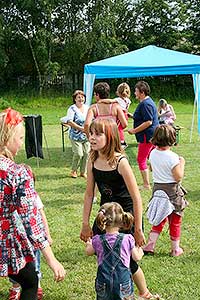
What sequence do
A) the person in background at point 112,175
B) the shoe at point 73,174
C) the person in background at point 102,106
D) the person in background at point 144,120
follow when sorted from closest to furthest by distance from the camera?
the person in background at point 112,175 < the person in background at point 102,106 < the person in background at point 144,120 < the shoe at point 73,174

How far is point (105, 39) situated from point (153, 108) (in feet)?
71.0

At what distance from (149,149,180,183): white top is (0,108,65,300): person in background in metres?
1.75

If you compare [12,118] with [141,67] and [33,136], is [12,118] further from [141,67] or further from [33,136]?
[141,67]

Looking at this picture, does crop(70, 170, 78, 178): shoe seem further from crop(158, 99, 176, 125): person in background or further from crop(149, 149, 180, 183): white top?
crop(158, 99, 176, 125): person in background

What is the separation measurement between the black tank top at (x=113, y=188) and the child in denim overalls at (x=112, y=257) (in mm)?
263

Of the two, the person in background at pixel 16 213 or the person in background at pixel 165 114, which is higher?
the person in background at pixel 16 213

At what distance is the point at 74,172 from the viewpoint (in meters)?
7.43

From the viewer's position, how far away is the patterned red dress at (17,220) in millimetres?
2150

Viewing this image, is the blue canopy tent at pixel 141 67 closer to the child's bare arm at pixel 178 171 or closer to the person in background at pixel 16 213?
the child's bare arm at pixel 178 171

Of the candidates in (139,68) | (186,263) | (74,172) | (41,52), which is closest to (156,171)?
(186,263)

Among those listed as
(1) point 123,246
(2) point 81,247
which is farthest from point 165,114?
(1) point 123,246

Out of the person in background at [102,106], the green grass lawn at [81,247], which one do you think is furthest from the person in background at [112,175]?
the person in background at [102,106]

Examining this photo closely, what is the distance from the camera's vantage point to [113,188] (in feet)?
9.42

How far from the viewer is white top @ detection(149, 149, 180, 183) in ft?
12.3
